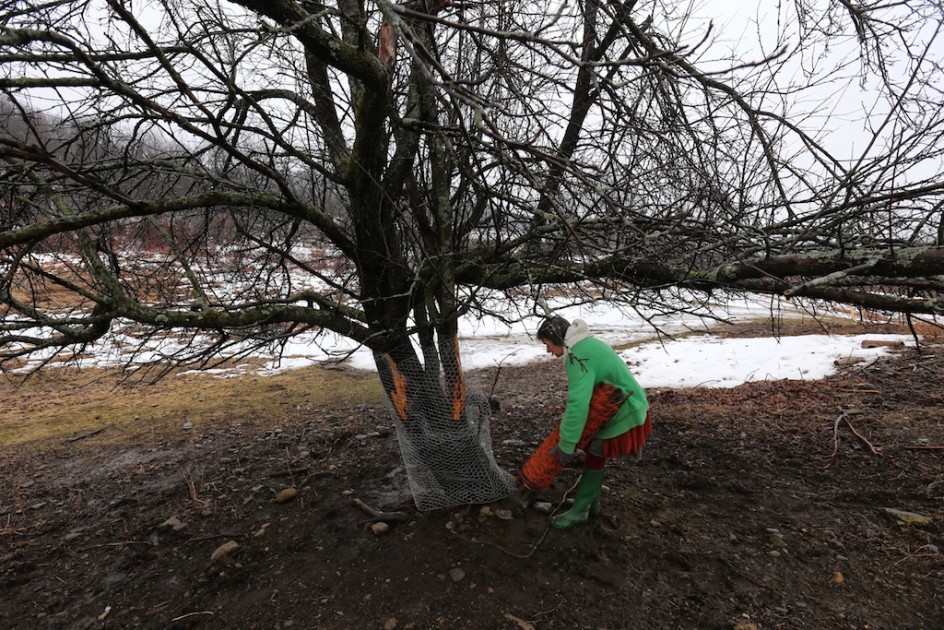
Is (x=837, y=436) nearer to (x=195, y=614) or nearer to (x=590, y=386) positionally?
(x=590, y=386)

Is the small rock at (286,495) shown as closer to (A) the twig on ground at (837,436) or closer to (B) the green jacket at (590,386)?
(B) the green jacket at (590,386)

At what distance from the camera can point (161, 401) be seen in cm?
745

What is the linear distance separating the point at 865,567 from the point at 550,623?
185cm

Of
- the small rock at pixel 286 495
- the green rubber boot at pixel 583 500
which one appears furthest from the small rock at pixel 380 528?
the green rubber boot at pixel 583 500

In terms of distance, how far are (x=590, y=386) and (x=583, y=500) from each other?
82 cm

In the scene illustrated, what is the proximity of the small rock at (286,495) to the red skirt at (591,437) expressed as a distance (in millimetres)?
1761

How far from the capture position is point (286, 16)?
2100 mm

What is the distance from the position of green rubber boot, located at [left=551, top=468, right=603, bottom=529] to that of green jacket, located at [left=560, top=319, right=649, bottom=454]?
0.28m

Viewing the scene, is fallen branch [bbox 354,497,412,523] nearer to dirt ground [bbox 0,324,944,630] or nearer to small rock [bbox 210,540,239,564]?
dirt ground [bbox 0,324,944,630]

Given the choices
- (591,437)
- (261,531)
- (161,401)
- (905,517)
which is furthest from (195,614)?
(161,401)

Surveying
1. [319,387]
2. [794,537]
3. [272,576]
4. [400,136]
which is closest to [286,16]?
[400,136]

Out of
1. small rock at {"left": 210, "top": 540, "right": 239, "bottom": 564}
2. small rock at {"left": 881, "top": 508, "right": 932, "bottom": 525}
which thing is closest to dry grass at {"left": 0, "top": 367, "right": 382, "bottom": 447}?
small rock at {"left": 210, "top": 540, "right": 239, "bottom": 564}

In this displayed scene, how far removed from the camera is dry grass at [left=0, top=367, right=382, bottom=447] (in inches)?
249

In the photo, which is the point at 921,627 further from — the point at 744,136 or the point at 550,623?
the point at 744,136
